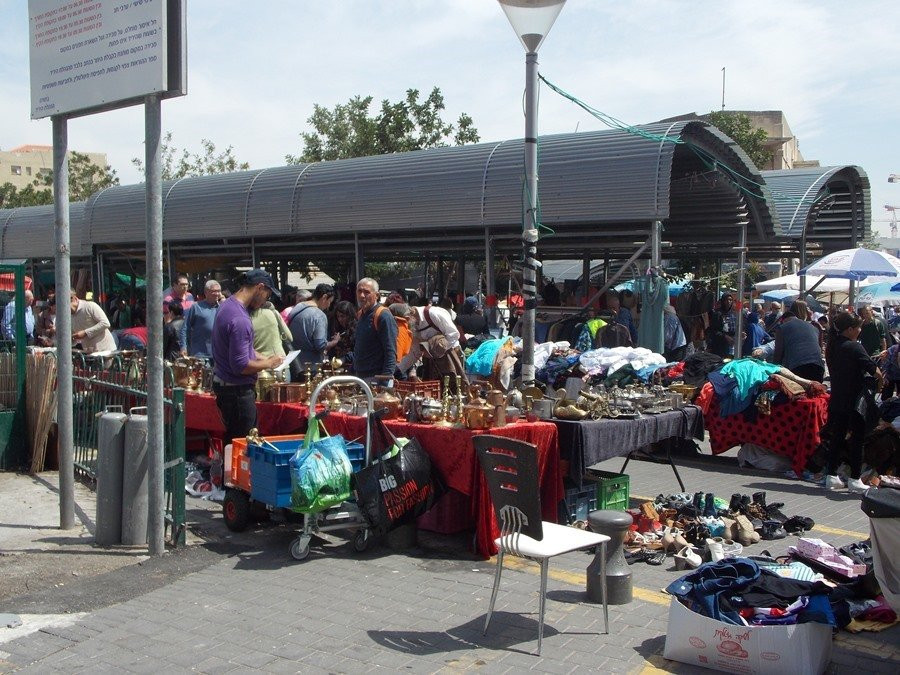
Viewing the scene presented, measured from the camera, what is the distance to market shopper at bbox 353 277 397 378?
7.33 m

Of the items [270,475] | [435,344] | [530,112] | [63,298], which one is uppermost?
[530,112]

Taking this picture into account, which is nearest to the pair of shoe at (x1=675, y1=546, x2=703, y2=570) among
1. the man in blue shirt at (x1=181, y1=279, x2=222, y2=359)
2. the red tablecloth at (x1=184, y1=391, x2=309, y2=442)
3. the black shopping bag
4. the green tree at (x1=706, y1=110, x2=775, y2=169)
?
the black shopping bag

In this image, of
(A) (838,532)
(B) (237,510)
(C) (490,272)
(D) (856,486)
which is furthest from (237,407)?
(C) (490,272)

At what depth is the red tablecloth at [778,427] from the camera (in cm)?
889

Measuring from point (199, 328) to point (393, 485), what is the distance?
451 cm

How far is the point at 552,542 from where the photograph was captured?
4516 millimetres

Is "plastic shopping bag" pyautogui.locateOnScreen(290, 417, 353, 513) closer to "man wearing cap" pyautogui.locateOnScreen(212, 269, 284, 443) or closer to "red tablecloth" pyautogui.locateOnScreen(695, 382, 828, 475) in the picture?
"man wearing cap" pyautogui.locateOnScreen(212, 269, 284, 443)

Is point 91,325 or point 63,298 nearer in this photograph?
point 63,298

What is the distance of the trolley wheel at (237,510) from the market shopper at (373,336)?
61.3 inches

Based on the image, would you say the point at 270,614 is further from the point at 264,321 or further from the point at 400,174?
the point at 400,174

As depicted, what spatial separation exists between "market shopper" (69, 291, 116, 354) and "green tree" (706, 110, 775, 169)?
26.6 m

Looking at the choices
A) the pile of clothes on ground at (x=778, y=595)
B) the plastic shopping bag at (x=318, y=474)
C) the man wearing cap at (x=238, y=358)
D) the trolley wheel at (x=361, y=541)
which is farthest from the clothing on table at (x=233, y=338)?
the pile of clothes on ground at (x=778, y=595)

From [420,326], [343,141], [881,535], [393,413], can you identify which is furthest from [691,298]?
[343,141]

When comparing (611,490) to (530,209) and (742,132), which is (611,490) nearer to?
(530,209)
